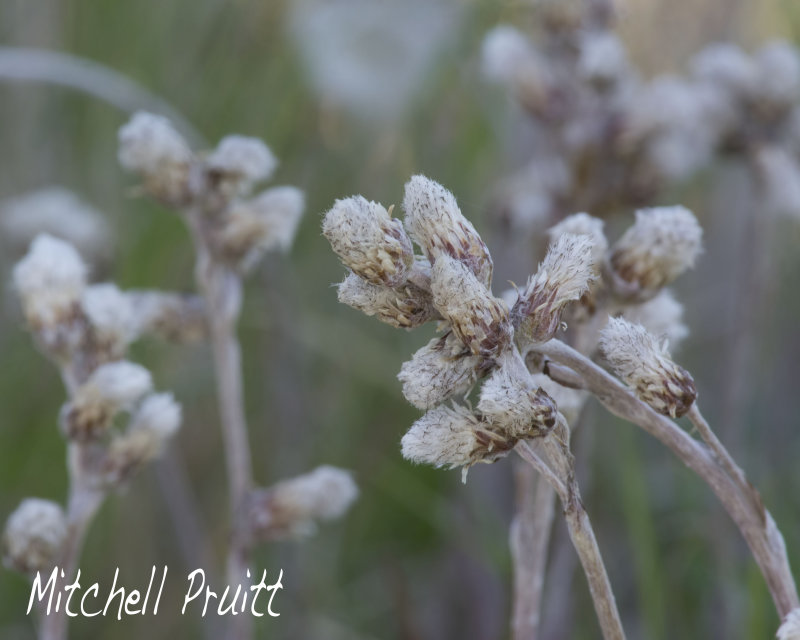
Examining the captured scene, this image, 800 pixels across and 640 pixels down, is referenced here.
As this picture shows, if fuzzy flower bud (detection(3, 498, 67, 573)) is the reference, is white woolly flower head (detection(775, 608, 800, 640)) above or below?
below

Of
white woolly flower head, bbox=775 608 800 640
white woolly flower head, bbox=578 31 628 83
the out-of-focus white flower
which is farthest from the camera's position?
the out-of-focus white flower

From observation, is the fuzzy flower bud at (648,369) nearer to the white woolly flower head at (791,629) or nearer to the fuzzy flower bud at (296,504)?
the white woolly flower head at (791,629)

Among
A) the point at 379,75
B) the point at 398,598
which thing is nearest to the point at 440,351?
the point at 398,598

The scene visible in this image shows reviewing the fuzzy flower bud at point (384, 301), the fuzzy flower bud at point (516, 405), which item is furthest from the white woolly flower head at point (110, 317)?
the fuzzy flower bud at point (516, 405)

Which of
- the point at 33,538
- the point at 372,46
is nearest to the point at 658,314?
the point at 33,538

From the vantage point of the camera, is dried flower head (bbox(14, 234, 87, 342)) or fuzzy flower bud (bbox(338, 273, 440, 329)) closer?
fuzzy flower bud (bbox(338, 273, 440, 329))

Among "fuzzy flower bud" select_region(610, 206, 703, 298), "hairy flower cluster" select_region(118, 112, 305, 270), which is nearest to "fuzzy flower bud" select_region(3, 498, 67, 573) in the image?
"hairy flower cluster" select_region(118, 112, 305, 270)

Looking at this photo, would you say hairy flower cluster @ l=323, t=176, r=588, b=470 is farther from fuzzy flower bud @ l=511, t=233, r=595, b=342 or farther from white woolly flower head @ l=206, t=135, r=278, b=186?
white woolly flower head @ l=206, t=135, r=278, b=186
